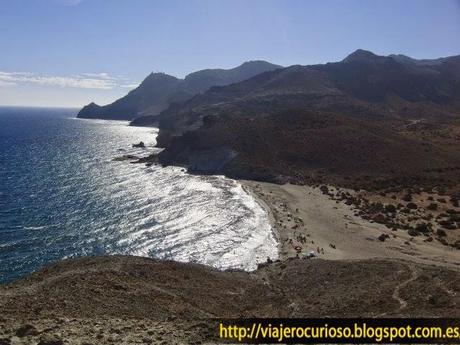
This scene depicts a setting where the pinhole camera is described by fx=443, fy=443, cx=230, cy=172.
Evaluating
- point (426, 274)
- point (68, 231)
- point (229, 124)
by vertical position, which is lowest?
point (68, 231)

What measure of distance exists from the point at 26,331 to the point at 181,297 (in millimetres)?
11510

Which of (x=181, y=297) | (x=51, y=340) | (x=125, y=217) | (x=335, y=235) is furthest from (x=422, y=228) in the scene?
(x=51, y=340)

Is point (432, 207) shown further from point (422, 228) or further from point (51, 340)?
point (51, 340)

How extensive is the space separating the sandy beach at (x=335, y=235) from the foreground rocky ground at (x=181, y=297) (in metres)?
10.3

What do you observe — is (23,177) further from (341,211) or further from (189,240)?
(341,211)

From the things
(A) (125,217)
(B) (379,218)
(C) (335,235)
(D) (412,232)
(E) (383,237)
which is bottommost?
(A) (125,217)

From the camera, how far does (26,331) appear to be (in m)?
21.8

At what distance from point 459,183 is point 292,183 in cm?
3211

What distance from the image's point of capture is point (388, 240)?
54.6 metres

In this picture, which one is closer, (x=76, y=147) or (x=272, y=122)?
(x=272, y=122)

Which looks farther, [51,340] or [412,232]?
[412,232]

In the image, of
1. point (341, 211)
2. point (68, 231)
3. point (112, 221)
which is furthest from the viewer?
point (341, 211)

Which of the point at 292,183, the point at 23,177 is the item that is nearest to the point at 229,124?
the point at 292,183

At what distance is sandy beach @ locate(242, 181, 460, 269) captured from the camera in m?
49.0
